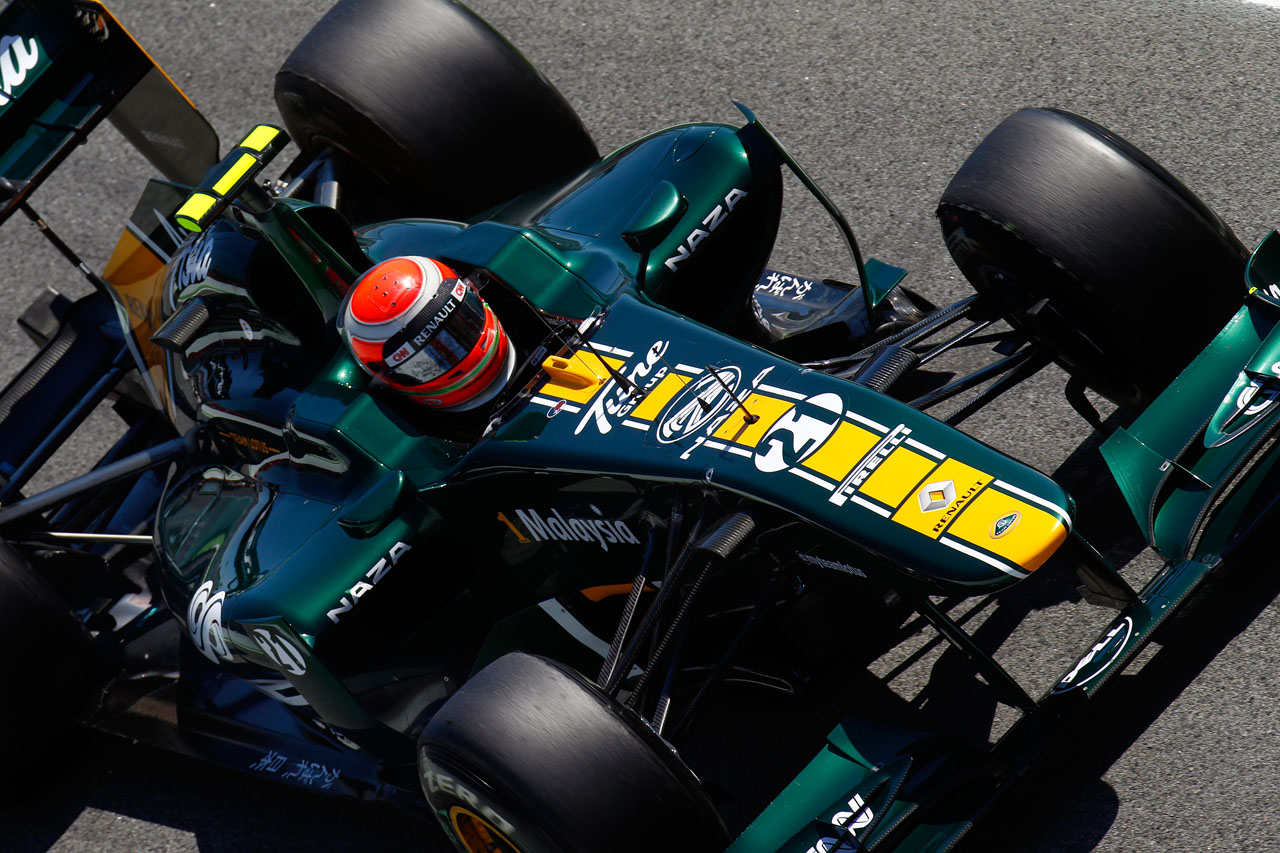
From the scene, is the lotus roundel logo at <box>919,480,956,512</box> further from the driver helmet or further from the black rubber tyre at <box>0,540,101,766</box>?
the black rubber tyre at <box>0,540,101,766</box>

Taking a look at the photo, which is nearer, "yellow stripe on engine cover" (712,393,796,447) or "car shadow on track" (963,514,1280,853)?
"yellow stripe on engine cover" (712,393,796,447)

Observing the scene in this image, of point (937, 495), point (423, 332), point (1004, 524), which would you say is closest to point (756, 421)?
point (937, 495)

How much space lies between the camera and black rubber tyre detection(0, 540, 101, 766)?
4.39 metres

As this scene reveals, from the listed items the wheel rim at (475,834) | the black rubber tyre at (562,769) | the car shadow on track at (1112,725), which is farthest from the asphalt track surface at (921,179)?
the black rubber tyre at (562,769)

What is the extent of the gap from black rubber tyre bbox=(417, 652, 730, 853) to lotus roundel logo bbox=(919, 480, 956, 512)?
2.64 feet

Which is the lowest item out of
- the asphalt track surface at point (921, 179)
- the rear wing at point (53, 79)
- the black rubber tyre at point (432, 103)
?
the asphalt track surface at point (921, 179)

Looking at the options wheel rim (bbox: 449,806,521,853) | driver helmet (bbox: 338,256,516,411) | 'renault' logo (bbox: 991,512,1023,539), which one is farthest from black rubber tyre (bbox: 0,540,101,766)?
'renault' logo (bbox: 991,512,1023,539)

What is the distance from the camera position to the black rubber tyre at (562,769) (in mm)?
3107

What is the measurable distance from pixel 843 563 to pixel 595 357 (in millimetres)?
905

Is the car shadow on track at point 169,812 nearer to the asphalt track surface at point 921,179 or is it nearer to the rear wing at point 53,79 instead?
the asphalt track surface at point 921,179

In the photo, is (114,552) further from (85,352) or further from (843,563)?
(843,563)

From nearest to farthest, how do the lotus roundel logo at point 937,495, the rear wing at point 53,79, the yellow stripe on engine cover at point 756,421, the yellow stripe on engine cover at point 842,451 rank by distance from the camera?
the lotus roundel logo at point 937,495 < the yellow stripe on engine cover at point 842,451 < the yellow stripe on engine cover at point 756,421 < the rear wing at point 53,79

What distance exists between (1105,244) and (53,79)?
3409 mm

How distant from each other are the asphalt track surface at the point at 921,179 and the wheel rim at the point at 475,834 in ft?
2.40
